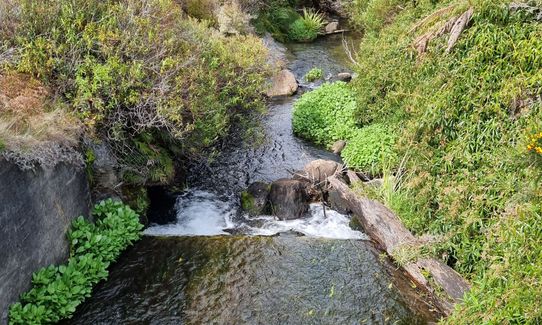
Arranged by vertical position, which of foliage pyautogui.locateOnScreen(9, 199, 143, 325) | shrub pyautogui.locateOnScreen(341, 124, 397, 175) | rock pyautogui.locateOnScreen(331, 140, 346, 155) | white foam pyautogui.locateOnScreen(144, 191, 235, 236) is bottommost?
white foam pyautogui.locateOnScreen(144, 191, 235, 236)

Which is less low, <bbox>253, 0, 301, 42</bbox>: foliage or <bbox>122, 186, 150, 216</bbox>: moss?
<bbox>253, 0, 301, 42</bbox>: foliage

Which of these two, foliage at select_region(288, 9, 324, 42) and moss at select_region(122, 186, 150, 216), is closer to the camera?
moss at select_region(122, 186, 150, 216)

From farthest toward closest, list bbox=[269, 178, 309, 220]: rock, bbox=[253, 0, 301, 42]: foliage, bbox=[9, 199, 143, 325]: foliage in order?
bbox=[253, 0, 301, 42]: foliage
bbox=[269, 178, 309, 220]: rock
bbox=[9, 199, 143, 325]: foliage

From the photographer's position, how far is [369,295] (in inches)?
289

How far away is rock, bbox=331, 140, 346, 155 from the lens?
12.5 metres

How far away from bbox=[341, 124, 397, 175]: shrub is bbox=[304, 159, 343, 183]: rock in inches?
15.5

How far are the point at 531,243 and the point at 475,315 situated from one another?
117 centimetres

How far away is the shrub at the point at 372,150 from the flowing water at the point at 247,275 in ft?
5.15

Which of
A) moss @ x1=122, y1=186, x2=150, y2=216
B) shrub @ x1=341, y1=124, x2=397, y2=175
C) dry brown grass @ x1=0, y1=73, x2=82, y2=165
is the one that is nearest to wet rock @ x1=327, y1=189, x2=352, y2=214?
shrub @ x1=341, y1=124, x2=397, y2=175

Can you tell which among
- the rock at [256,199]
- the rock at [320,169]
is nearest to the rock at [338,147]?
the rock at [320,169]

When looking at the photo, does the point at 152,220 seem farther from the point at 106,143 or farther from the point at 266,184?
the point at 266,184

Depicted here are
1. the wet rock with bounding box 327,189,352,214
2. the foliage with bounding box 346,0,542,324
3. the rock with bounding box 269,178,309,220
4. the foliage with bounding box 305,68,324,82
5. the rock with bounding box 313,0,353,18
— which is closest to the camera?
the foliage with bounding box 346,0,542,324

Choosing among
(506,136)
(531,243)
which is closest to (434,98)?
(506,136)

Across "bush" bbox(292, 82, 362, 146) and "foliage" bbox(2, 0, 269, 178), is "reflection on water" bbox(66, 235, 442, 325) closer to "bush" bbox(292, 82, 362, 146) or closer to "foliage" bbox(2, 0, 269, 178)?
"foliage" bbox(2, 0, 269, 178)
